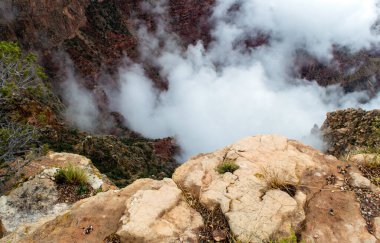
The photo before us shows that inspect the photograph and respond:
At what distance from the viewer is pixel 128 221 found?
6.70 meters

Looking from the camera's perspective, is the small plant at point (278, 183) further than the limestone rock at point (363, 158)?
No

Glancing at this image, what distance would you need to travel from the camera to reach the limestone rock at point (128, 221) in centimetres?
643

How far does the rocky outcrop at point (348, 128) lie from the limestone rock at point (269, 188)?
15.9 metres

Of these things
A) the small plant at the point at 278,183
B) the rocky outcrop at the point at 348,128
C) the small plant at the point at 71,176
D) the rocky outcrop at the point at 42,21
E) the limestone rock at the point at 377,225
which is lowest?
the limestone rock at the point at 377,225

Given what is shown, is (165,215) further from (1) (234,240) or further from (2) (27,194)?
(2) (27,194)

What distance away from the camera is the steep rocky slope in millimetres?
6418

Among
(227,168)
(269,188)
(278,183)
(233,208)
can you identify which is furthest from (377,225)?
(227,168)

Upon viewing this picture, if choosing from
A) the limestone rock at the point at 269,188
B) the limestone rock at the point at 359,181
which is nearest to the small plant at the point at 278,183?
the limestone rock at the point at 269,188

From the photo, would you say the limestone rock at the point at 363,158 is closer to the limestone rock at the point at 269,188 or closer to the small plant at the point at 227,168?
the limestone rock at the point at 269,188

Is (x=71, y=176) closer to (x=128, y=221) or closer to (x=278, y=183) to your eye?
(x=128, y=221)

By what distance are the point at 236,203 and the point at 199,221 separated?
929 millimetres

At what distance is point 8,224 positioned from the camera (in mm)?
10266

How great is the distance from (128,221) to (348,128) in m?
25.5

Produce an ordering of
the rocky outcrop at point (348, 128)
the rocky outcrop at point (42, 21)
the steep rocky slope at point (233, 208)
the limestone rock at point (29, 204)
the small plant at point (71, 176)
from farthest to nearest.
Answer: the rocky outcrop at point (42, 21)
the rocky outcrop at point (348, 128)
the small plant at point (71, 176)
the limestone rock at point (29, 204)
the steep rocky slope at point (233, 208)
